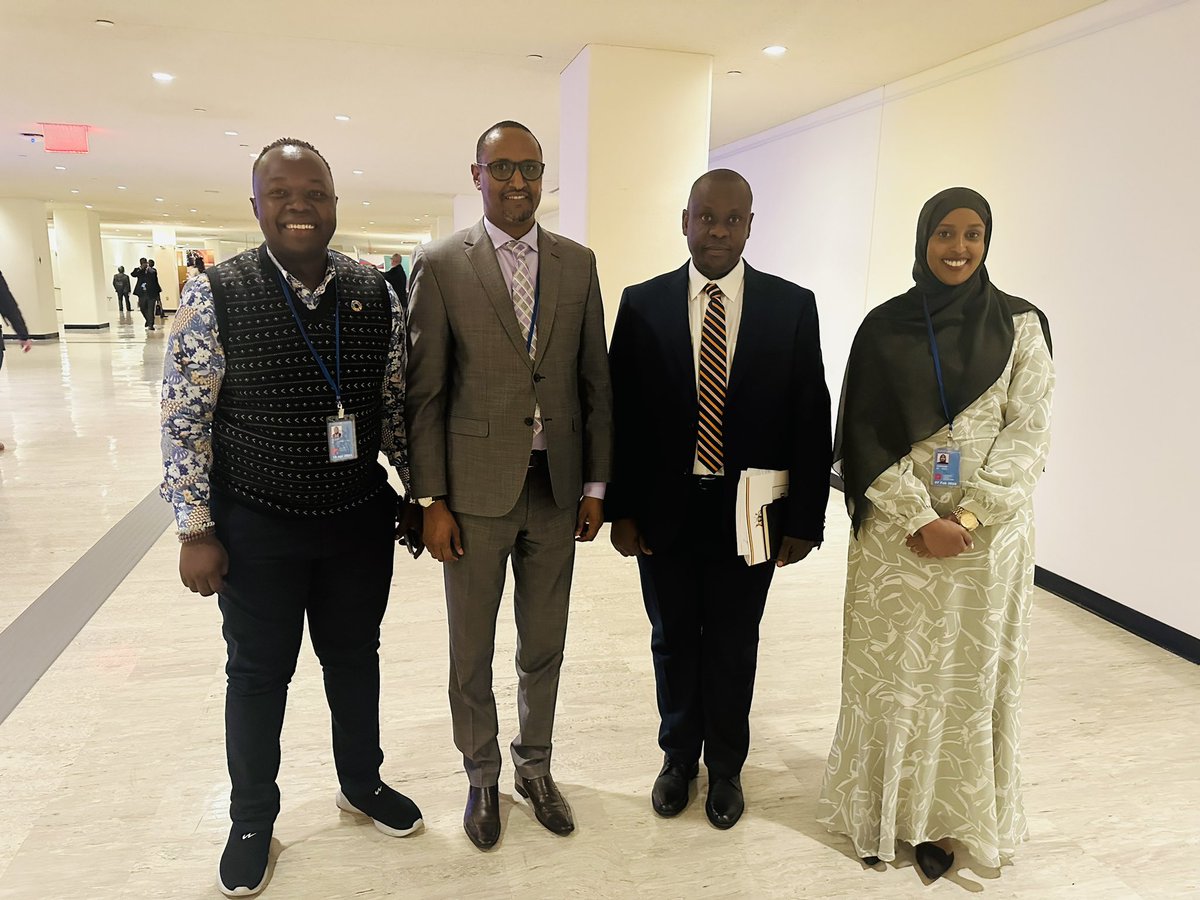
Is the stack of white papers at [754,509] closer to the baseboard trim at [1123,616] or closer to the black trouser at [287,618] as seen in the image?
the black trouser at [287,618]

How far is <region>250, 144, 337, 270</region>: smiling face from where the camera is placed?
1.70m

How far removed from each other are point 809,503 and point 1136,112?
305 centimetres

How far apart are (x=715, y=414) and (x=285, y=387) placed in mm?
1039

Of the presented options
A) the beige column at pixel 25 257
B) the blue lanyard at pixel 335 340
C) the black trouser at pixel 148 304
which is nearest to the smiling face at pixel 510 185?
the blue lanyard at pixel 335 340

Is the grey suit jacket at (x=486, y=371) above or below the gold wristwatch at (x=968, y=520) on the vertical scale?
above

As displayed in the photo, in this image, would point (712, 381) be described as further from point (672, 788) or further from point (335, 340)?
point (672, 788)

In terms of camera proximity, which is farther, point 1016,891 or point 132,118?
point 132,118

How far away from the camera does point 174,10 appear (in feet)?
14.1

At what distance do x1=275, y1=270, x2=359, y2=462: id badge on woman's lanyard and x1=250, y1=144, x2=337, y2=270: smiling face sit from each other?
0.29 ft

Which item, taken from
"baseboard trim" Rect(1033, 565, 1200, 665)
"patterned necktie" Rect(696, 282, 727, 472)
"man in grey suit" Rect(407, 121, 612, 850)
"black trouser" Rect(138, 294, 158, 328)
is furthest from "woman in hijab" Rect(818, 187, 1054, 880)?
"black trouser" Rect(138, 294, 158, 328)

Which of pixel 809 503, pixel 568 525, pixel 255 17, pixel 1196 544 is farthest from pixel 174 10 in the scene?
pixel 1196 544

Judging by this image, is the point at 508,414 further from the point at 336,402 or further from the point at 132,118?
the point at 132,118

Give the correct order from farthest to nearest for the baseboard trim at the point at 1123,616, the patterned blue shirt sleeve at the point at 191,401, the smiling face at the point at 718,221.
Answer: the baseboard trim at the point at 1123,616
the smiling face at the point at 718,221
the patterned blue shirt sleeve at the point at 191,401

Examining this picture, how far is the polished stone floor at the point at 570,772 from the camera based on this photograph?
6.84ft
